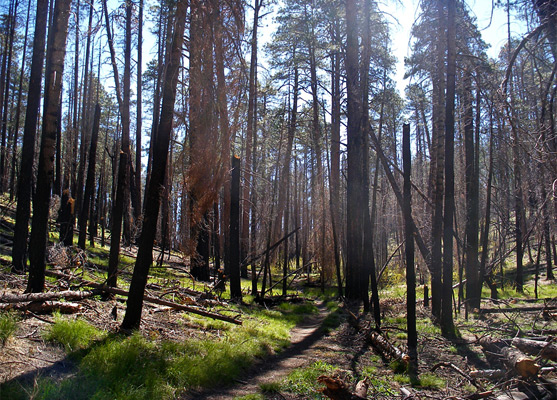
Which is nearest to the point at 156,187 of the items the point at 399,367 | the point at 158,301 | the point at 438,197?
the point at 158,301

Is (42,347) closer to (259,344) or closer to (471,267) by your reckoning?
(259,344)

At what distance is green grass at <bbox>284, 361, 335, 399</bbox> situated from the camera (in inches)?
215

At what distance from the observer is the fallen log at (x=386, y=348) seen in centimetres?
692

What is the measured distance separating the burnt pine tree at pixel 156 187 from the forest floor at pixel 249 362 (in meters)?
0.50

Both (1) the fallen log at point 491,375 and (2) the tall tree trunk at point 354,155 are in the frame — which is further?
(2) the tall tree trunk at point 354,155

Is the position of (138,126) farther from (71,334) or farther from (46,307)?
(71,334)

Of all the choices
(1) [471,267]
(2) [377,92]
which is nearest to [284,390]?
(1) [471,267]

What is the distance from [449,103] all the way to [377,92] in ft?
28.8

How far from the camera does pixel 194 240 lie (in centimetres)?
737

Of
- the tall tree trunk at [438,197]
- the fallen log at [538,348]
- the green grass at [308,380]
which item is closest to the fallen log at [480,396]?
the fallen log at [538,348]

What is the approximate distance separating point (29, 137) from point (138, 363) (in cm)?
613

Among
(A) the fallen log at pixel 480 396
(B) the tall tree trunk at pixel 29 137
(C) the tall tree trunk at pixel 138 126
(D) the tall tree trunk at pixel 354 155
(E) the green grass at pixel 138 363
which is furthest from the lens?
(C) the tall tree trunk at pixel 138 126

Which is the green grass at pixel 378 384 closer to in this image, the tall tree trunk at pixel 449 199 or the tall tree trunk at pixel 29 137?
the tall tree trunk at pixel 449 199

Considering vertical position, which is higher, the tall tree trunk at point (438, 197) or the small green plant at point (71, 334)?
the tall tree trunk at point (438, 197)
